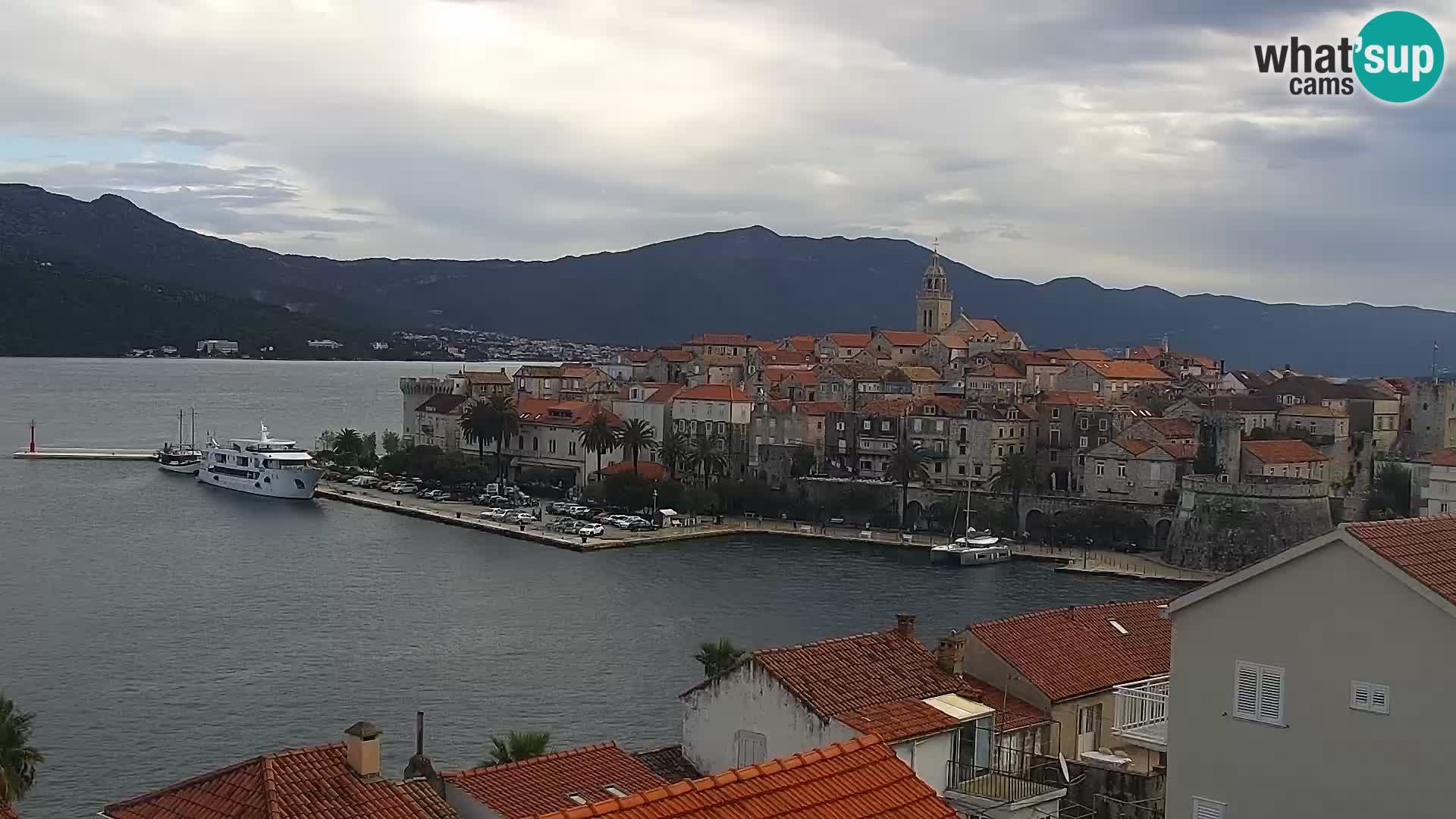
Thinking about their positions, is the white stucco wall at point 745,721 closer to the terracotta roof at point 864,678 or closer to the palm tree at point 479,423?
the terracotta roof at point 864,678

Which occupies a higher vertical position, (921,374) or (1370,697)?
(1370,697)

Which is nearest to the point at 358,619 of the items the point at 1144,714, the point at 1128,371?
the point at 1144,714

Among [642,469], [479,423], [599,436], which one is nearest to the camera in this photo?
[642,469]

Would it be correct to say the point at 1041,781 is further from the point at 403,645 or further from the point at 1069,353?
the point at 1069,353

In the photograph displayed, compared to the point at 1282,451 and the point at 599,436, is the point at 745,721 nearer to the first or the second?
the point at 1282,451

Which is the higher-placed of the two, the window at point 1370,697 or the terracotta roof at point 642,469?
the window at point 1370,697

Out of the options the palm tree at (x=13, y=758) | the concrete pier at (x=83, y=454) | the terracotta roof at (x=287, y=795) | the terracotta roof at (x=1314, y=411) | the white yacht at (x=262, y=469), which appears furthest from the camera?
the concrete pier at (x=83, y=454)

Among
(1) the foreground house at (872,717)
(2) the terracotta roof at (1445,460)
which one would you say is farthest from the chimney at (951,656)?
(2) the terracotta roof at (1445,460)
